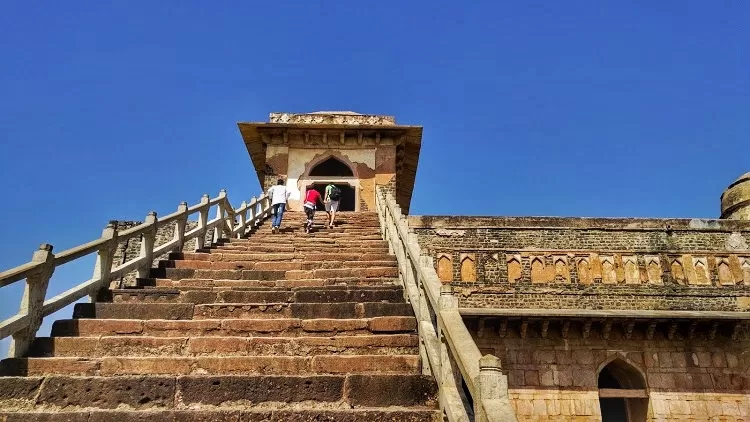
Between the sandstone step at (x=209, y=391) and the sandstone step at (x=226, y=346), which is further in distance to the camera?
the sandstone step at (x=226, y=346)

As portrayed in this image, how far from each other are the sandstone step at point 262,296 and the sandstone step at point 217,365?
59.3 inches

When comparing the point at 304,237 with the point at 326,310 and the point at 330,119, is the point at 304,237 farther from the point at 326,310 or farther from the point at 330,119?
the point at 330,119

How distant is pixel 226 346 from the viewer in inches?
222

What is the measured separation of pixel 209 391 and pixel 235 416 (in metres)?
0.45

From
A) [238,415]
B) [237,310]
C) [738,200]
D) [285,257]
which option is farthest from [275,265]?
[738,200]

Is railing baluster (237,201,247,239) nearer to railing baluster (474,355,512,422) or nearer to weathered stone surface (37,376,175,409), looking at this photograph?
weathered stone surface (37,376,175,409)

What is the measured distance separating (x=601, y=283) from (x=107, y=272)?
1030 cm

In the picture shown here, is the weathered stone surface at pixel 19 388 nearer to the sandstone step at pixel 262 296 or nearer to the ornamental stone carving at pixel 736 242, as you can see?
the sandstone step at pixel 262 296

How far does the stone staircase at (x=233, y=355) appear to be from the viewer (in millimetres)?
4676

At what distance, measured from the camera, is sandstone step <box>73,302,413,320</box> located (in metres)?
6.29

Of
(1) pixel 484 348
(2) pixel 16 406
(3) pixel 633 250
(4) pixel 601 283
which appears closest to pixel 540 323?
(1) pixel 484 348

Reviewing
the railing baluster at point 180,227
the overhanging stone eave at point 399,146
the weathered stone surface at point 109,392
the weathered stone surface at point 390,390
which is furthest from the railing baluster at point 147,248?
the overhanging stone eave at point 399,146

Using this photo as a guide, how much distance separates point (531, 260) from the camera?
1280 centimetres

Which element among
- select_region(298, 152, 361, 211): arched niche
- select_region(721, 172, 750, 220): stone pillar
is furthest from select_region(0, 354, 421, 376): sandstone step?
select_region(721, 172, 750, 220): stone pillar
